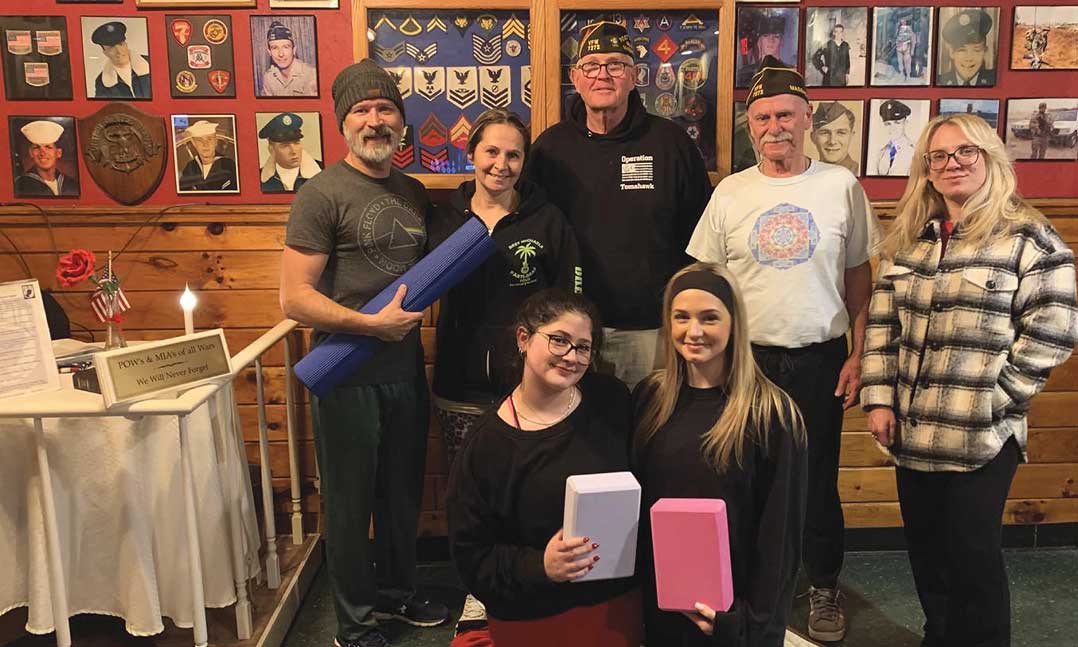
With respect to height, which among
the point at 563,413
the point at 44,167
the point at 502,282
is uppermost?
the point at 44,167

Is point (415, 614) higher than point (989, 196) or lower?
lower

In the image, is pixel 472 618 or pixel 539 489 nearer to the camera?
pixel 539 489

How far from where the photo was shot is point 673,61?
2.66 metres

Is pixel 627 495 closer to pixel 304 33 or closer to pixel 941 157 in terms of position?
pixel 941 157

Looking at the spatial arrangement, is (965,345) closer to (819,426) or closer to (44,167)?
(819,426)

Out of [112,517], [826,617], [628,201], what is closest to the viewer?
[112,517]

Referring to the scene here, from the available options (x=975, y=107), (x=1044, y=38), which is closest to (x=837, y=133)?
(x=975, y=107)

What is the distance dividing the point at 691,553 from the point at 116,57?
2.41 m

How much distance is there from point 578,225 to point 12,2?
1998mm

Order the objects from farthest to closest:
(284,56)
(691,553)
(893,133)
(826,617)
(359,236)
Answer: (893,133)
(284,56)
(826,617)
(359,236)
(691,553)

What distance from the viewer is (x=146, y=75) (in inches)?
105

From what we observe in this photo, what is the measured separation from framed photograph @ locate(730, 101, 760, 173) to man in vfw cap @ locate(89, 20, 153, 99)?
6.39 ft

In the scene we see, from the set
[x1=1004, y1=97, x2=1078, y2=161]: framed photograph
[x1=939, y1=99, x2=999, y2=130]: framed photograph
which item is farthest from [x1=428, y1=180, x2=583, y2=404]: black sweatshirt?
[x1=1004, y1=97, x2=1078, y2=161]: framed photograph

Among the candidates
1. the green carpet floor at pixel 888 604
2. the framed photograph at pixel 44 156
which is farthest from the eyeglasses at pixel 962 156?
the framed photograph at pixel 44 156
